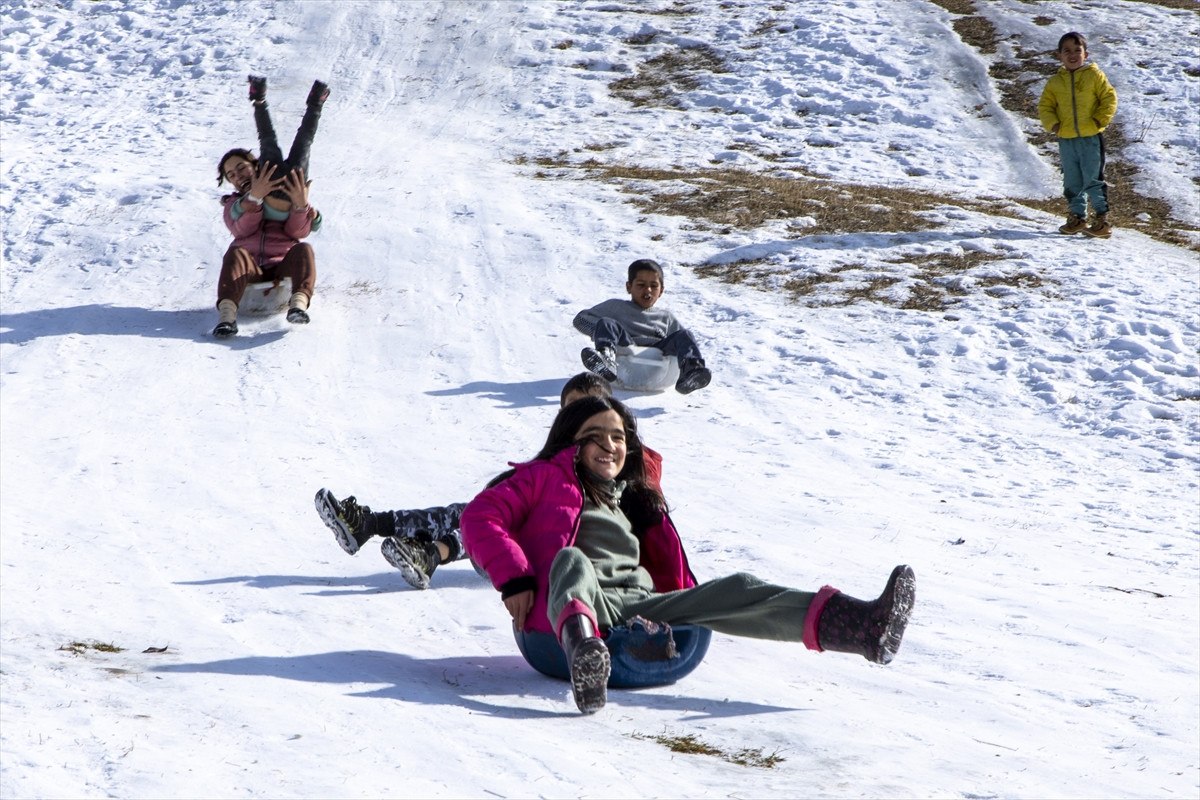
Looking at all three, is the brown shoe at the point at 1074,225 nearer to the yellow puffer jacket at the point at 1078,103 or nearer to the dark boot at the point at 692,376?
the yellow puffer jacket at the point at 1078,103

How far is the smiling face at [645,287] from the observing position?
8.38 meters

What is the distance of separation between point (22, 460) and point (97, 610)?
244 cm

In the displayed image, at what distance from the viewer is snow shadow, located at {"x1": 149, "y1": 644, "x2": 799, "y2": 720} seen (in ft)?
12.4

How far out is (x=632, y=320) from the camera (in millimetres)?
8430

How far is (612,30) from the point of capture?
19.9 meters

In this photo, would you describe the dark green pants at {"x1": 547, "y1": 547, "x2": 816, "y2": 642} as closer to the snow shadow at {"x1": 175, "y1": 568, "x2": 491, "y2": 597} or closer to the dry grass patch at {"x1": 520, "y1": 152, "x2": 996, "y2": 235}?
the snow shadow at {"x1": 175, "y1": 568, "x2": 491, "y2": 597}

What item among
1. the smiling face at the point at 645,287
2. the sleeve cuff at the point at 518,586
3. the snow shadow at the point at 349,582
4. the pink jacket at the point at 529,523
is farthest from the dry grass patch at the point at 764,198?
the sleeve cuff at the point at 518,586

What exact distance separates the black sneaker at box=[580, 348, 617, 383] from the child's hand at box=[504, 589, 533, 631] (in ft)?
13.3

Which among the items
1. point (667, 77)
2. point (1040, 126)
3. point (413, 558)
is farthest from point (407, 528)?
point (1040, 126)

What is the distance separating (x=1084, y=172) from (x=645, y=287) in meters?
6.19

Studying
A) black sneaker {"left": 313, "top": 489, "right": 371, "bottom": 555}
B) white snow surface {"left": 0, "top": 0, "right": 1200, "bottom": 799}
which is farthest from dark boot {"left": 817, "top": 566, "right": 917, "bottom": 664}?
black sneaker {"left": 313, "top": 489, "right": 371, "bottom": 555}

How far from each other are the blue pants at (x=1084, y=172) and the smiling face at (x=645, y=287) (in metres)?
5.93

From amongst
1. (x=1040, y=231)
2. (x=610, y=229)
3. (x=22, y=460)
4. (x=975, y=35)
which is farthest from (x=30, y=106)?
(x=975, y=35)

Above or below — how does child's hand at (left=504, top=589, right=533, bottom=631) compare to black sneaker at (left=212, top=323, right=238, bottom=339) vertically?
above
